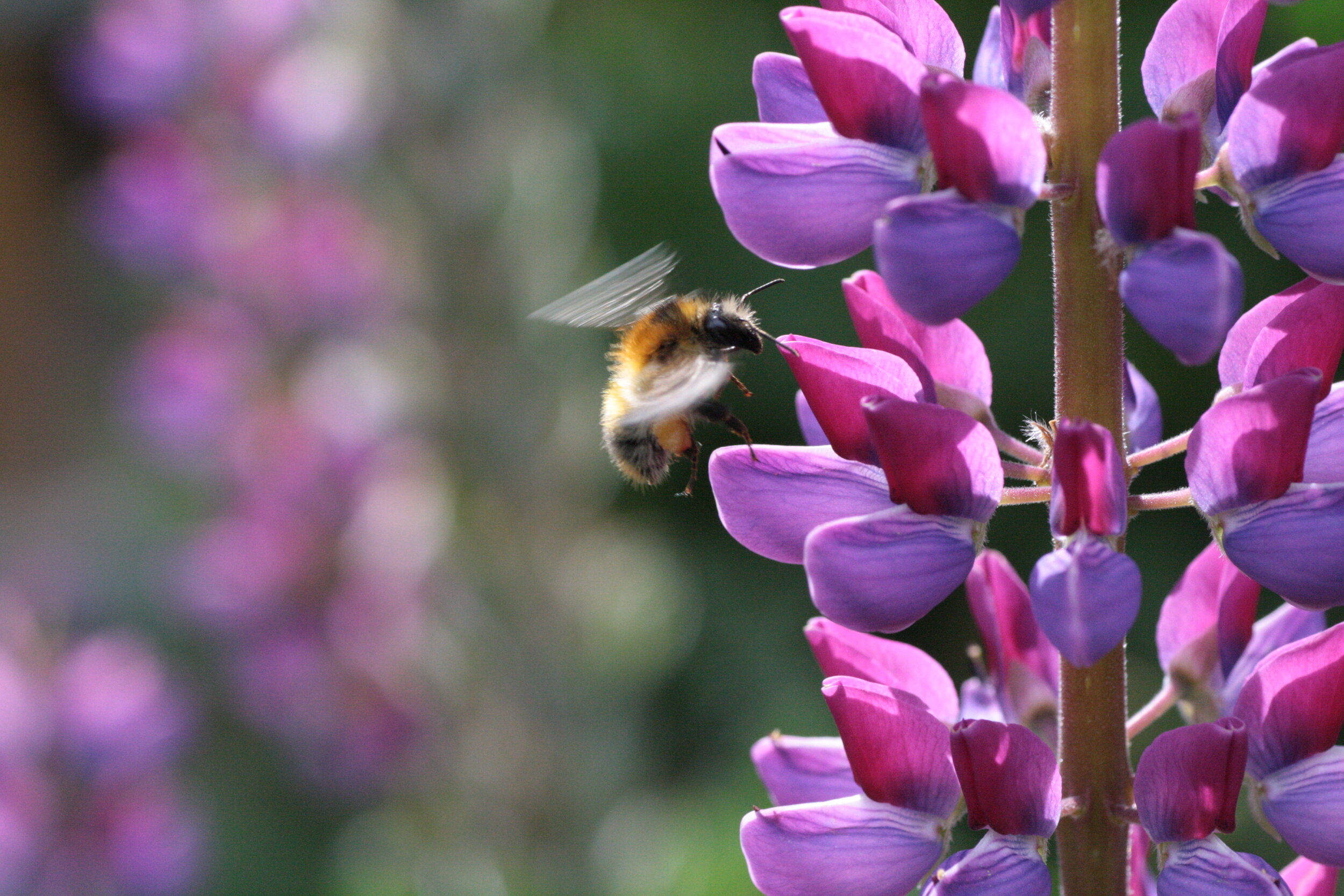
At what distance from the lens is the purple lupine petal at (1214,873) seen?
0.78m

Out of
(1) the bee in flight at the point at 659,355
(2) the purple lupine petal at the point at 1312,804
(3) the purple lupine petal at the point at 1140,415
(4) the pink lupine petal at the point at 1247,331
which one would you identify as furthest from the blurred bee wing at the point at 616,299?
(2) the purple lupine petal at the point at 1312,804

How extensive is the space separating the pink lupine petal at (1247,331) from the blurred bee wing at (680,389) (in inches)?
15.8

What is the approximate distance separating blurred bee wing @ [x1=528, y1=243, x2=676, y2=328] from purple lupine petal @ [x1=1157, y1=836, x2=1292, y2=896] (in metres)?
0.77

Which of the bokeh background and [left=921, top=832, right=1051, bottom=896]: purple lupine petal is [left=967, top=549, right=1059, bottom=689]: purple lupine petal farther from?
the bokeh background

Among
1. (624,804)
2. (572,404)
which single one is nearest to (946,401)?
(572,404)

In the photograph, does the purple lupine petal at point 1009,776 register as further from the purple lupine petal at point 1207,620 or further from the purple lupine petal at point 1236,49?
the purple lupine petal at point 1236,49

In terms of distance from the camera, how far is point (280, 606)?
355 cm

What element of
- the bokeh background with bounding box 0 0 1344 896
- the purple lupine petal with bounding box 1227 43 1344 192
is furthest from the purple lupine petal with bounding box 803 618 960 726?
the bokeh background with bounding box 0 0 1344 896

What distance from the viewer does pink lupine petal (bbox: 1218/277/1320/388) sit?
0.83 meters

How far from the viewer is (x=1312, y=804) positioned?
2.66 feet

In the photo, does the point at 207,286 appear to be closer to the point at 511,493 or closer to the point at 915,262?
the point at 511,493

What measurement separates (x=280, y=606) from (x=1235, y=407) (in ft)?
10.2

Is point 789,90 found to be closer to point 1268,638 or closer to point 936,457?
point 936,457

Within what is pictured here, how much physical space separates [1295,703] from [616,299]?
2.60ft
